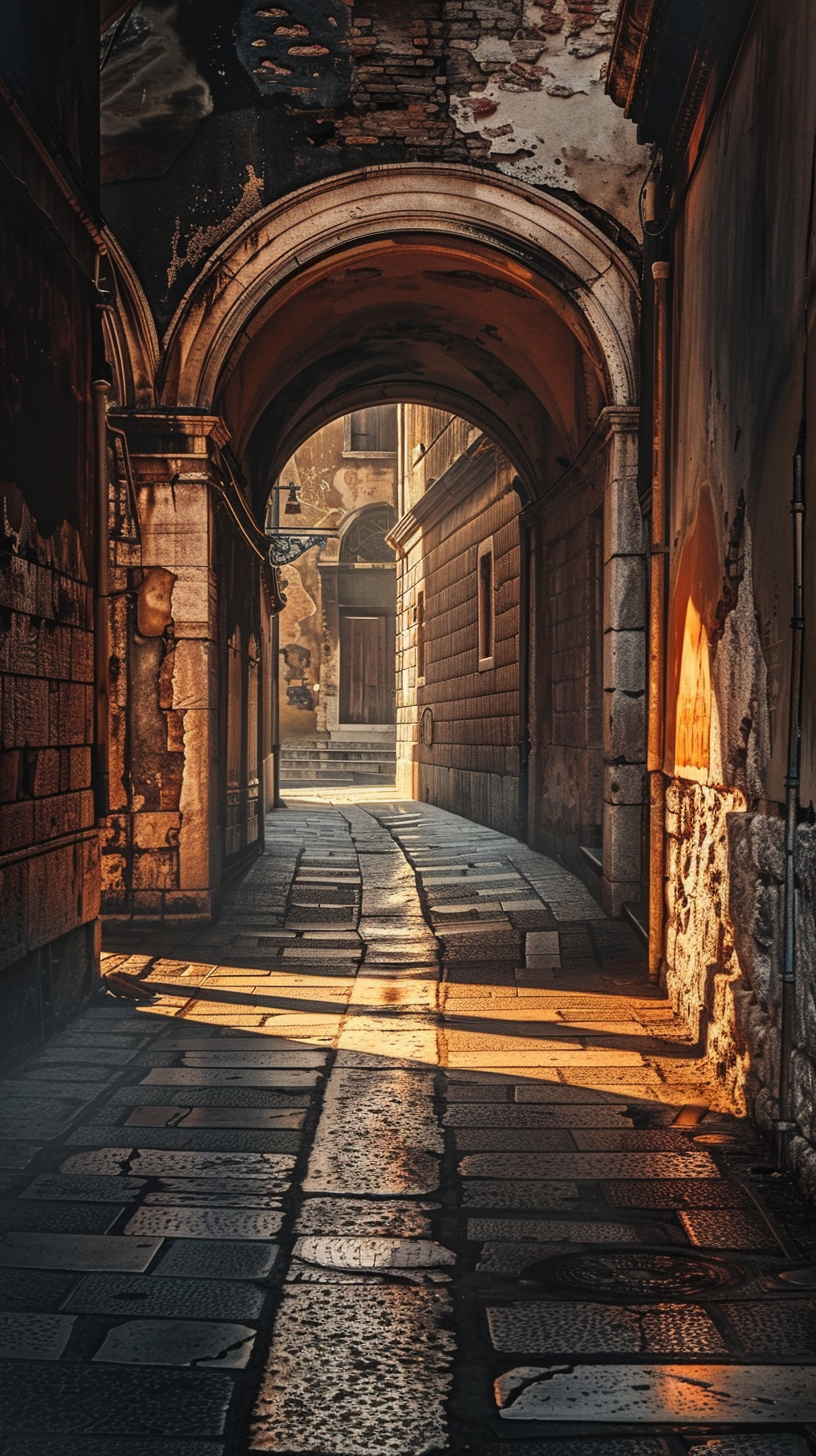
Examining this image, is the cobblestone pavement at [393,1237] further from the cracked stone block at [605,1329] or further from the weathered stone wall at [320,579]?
the weathered stone wall at [320,579]

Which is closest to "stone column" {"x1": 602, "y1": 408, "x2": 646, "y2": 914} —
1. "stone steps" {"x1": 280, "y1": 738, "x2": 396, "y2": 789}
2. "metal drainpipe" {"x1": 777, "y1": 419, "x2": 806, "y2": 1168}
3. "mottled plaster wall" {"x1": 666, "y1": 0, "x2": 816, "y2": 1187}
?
"mottled plaster wall" {"x1": 666, "y1": 0, "x2": 816, "y2": 1187}

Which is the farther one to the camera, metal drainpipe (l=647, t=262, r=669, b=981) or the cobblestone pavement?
metal drainpipe (l=647, t=262, r=669, b=981)

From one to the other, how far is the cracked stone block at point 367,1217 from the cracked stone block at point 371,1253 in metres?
0.05

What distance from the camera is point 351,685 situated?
30.2 meters

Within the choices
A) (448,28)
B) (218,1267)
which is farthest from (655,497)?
(218,1267)

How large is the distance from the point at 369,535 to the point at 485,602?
49.6ft

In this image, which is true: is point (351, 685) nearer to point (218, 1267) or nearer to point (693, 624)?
point (693, 624)

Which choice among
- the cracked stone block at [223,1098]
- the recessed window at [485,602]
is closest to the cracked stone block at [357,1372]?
the cracked stone block at [223,1098]

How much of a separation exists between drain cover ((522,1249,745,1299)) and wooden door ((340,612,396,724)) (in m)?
26.7

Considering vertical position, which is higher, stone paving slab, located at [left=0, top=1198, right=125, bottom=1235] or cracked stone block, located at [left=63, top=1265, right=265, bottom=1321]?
cracked stone block, located at [left=63, top=1265, right=265, bottom=1321]

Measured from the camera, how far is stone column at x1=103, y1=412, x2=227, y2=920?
905 centimetres

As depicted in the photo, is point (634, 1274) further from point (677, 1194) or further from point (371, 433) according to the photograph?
point (371, 433)

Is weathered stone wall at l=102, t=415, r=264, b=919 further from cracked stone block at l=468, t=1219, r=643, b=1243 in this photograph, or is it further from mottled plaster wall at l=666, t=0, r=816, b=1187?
cracked stone block at l=468, t=1219, r=643, b=1243

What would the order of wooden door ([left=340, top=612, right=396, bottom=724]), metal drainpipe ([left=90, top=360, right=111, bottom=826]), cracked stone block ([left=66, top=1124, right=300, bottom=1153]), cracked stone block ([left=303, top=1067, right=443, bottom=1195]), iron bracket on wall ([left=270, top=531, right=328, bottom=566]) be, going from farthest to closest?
1. wooden door ([left=340, top=612, right=396, bottom=724])
2. iron bracket on wall ([left=270, top=531, right=328, bottom=566])
3. metal drainpipe ([left=90, top=360, right=111, bottom=826])
4. cracked stone block ([left=66, top=1124, right=300, bottom=1153])
5. cracked stone block ([left=303, top=1067, right=443, bottom=1195])
